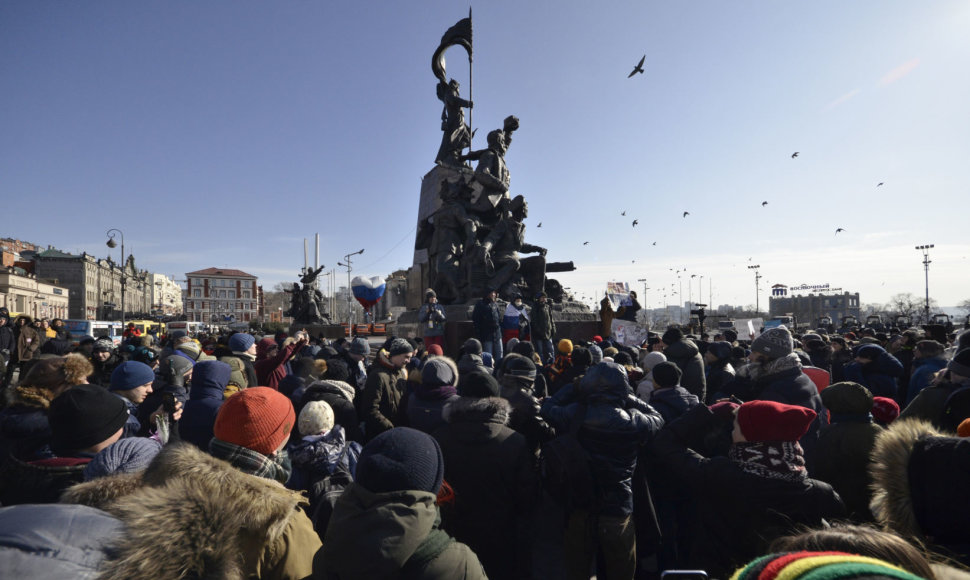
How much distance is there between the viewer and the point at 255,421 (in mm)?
→ 2273

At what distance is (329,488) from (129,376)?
1.97m

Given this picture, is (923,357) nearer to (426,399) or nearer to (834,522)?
(834,522)

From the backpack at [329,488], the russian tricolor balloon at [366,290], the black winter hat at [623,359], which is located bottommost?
the backpack at [329,488]

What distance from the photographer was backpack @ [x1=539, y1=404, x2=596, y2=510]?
3137 mm

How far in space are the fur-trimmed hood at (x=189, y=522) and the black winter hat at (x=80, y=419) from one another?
36.2 inches

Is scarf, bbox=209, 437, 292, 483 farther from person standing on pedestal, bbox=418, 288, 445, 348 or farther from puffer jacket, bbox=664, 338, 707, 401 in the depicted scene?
person standing on pedestal, bbox=418, 288, 445, 348

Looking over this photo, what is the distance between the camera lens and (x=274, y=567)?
1860 mm

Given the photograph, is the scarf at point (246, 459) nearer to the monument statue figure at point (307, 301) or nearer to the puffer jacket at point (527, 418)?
the puffer jacket at point (527, 418)

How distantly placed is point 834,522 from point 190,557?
2.80 m

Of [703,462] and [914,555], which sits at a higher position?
[914,555]

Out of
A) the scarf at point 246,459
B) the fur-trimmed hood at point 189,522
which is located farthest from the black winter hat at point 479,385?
the fur-trimmed hood at point 189,522

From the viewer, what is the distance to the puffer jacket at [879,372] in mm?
4926

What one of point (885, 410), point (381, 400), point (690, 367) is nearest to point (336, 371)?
point (381, 400)

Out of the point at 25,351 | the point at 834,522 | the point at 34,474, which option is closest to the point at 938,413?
the point at 834,522
